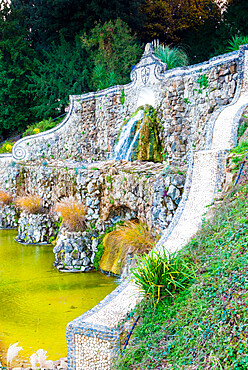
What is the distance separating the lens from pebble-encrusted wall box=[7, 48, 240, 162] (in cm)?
996

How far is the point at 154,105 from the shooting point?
12.9m

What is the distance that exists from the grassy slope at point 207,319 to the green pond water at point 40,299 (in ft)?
6.14

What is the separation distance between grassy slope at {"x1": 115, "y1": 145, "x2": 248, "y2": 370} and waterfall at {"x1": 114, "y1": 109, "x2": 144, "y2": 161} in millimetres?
7956

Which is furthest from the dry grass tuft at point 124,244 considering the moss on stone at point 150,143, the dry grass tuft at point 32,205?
the moss on stone at point 150,143

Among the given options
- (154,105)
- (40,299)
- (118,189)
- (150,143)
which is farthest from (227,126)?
(154,105)

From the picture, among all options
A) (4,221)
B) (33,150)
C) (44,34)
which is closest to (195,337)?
(4,221)

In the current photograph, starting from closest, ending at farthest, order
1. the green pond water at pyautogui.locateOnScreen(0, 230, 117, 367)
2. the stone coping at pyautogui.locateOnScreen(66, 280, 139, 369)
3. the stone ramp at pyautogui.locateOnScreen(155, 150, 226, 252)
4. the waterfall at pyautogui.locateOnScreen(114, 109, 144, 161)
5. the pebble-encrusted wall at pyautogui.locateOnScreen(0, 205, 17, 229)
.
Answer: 1. the stone coping at pyautogui.locateOnScreen(66, 280, 139, 369)
2. the stone ramp at pyautogui.locateOnScreen(155, 150, 226, 252)
3. the green pond water at pyautogui.locateOnScreen(0, 230, 117, 367)
4. the waterfall at pyautogui.locateOnScreen(114, 109, 144, 161)
5. the pebble-encrusted wall at pyautogui.locateOnScreen(0, 205, 17, 229)

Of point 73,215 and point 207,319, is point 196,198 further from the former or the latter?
point 73,215

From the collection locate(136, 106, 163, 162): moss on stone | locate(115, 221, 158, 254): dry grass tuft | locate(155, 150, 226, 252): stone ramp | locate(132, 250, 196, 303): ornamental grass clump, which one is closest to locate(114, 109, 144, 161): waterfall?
locate(136, 106, 163, 162): moss on stone

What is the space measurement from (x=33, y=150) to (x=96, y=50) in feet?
25.0

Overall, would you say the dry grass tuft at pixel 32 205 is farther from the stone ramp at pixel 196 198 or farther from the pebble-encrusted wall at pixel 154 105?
the stone ramp at pixel 196 198

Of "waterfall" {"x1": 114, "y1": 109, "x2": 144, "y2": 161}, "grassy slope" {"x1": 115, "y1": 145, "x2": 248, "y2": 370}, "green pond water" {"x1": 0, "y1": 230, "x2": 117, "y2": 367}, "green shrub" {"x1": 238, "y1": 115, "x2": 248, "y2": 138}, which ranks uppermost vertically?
"waterfall" {"x1": 114, "y1": 109, "x2": 144, "y2": 161}

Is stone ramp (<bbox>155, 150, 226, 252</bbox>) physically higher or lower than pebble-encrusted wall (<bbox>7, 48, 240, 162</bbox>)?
lower

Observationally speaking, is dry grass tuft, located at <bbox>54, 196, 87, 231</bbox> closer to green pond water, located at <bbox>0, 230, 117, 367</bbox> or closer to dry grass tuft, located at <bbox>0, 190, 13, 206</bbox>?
green pond water, located at <bbox>0, 230, 117, 367</bbox>
